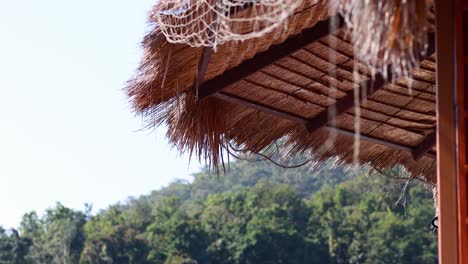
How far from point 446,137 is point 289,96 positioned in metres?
1.35

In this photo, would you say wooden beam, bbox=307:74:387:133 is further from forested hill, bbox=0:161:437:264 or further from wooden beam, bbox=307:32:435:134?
forested hill, bbox=0:161:437:264

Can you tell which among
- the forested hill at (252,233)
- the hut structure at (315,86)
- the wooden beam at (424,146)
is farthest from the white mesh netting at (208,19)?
the forested hill at (252,233)

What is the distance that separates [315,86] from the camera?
13.1ft

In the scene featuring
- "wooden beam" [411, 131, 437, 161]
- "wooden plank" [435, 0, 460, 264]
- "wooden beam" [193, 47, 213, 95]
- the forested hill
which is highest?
the forested hill

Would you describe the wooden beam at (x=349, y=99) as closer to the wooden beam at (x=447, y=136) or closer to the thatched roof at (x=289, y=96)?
the thatched roof at (x=289, y=96)

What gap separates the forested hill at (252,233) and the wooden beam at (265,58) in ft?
55.5

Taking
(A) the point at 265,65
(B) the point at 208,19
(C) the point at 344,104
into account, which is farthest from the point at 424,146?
(B) the point at 208,19

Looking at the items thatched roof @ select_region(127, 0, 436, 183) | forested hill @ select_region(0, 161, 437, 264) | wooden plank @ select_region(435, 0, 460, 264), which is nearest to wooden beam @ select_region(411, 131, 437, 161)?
thatched roof @ select_region(127, 0, 436, 183)

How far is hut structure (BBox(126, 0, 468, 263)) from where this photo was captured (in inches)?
105

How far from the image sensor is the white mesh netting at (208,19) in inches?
115

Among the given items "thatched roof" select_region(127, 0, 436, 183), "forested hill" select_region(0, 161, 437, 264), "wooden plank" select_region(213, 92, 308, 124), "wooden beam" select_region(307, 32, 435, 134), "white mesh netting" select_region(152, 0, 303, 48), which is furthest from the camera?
"forested hill" select_region(0, 161, 437, 264)

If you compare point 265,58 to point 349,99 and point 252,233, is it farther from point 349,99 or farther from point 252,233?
point 252,233

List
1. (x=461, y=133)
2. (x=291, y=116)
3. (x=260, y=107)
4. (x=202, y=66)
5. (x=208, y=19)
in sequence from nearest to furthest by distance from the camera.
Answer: (x=461, y=133)
(x=208, y=19)
(x=202, y=66)
(x=260, y=107)
(x=291, y=116)

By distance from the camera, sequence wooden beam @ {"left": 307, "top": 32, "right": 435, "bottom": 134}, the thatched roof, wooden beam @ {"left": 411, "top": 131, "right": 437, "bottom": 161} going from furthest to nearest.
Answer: wooden beam @ {"left": 411, "top": 131, "right": 437, "bottom": 161} → wooden beam @ {"left": 307, "top": 32, "right": 435, "bottom": 134} → the thatched roof
